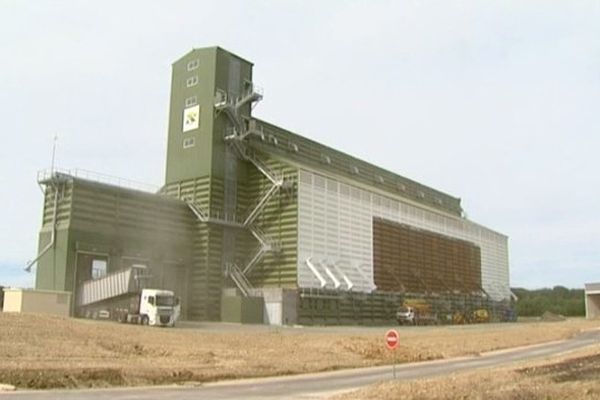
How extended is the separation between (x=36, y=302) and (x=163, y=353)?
21.7 m

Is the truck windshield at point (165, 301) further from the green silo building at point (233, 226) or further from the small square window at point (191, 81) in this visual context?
the small square window at point (191, 81)

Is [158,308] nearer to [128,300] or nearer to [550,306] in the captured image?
[128,300]

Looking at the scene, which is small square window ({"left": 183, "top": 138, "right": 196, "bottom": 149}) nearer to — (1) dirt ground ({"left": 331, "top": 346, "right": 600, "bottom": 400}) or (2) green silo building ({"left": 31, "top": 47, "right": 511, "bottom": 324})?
(2) green silo building ({"left": 31, "top": 47, "right": 511, "bottom": 324})

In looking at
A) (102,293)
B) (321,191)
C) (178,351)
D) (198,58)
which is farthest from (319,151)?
(178,351)

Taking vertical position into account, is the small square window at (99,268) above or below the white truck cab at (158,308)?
above

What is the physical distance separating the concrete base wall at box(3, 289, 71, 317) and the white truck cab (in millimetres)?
6264

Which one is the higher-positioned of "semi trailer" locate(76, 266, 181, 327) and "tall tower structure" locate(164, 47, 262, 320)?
"tall tower structure" locate(164, 47, 262, 320)

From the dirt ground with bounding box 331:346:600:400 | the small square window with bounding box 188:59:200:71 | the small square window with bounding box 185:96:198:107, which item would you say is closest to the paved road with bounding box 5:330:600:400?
the dirt ground with bounding box 331:346:600:400

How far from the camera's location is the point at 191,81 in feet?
240

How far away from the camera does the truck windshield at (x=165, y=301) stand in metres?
49.4

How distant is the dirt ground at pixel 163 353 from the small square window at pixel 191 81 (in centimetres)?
3733

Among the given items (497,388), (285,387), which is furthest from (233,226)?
(497,388)

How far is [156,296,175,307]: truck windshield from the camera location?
162 feet

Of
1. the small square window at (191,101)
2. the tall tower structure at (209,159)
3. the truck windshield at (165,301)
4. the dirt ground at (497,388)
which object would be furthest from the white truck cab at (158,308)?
the dirt ground at (497,388)
